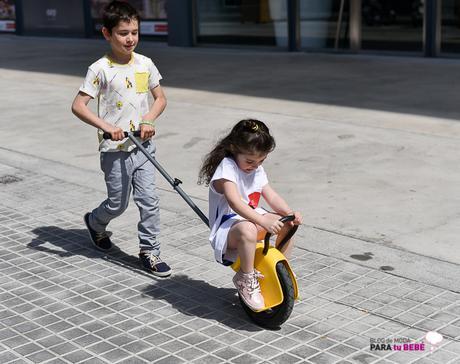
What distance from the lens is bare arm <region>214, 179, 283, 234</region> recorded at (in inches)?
177

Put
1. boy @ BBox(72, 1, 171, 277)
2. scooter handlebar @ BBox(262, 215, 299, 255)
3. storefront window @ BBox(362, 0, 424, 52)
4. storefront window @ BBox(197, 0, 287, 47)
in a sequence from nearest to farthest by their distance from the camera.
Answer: scooter handlebar @ BBox(262, 215, 299, 255) → boy @ BBox(72, 1, 171, 277) → storefront window @ BBox(362, 0, 424, 52) → storefront window @ BBox(197, 0, 287, 47)

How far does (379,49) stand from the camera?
16.1 metres

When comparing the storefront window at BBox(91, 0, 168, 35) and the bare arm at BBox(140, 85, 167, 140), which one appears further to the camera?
the storefront window at BBox(91, 0, 168, 35)

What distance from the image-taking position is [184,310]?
16.5ft

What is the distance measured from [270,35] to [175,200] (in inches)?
434

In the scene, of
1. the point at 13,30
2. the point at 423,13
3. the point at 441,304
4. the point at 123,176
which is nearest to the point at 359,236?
the point at 441,304

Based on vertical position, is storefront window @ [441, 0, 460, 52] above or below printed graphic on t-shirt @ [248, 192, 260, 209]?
above

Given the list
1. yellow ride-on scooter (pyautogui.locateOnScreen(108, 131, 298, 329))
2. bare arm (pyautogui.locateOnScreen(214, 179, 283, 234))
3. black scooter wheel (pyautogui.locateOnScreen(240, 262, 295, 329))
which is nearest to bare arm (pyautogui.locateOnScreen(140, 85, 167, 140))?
bare arm (pyautogui.locateOnScreen(214, 179, 283, 234))

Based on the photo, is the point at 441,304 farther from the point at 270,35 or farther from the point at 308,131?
the point at 270,35

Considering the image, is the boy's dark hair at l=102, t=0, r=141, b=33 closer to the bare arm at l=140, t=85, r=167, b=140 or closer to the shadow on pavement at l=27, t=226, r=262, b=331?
the bare arm at l=140, t=85, r=167, b=140

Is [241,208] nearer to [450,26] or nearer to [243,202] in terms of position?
[243,202]

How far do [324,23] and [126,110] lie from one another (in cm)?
1193

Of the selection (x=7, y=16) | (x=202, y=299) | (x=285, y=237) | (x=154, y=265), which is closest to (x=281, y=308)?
(x=285, y=237)

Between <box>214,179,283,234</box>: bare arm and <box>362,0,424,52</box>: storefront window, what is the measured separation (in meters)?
11.5
